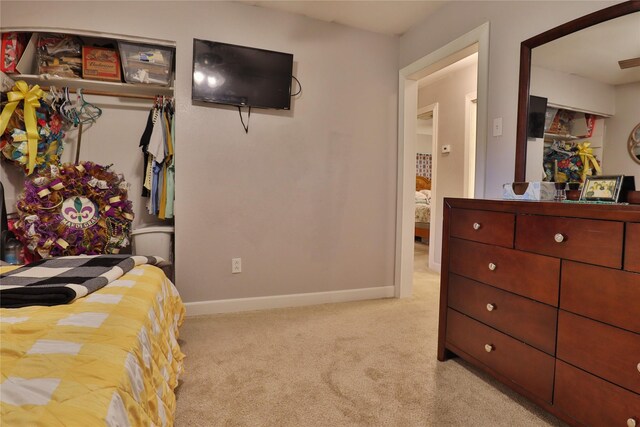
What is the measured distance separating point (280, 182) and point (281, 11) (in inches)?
53.5

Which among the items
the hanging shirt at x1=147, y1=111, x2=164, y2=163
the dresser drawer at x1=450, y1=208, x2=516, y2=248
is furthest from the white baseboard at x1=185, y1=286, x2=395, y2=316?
the dresser drawer at x1=450, y1=208, x2=516, y2=248

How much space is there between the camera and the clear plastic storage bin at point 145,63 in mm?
2330

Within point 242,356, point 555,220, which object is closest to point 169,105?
point 242,356

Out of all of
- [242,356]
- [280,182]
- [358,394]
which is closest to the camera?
[358,394]

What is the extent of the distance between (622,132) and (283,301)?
2.39 meters

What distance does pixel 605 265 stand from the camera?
114 cm

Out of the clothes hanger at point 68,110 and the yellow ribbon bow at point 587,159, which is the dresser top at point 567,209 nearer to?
the yellow ribbon bow at point 587,159

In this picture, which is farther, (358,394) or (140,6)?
(140,6)

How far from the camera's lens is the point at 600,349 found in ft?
3.78

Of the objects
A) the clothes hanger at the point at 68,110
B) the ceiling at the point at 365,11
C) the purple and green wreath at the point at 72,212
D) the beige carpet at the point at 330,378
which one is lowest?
the beige carpet at the point at 330,378

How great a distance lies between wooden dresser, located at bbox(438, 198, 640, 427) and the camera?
1.10 meters

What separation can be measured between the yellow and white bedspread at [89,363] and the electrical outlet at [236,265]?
1.18 metres

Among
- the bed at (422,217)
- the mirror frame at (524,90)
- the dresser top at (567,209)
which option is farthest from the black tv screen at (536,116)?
the bed at (422,217)

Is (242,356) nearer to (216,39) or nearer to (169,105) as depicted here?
(169,105)
